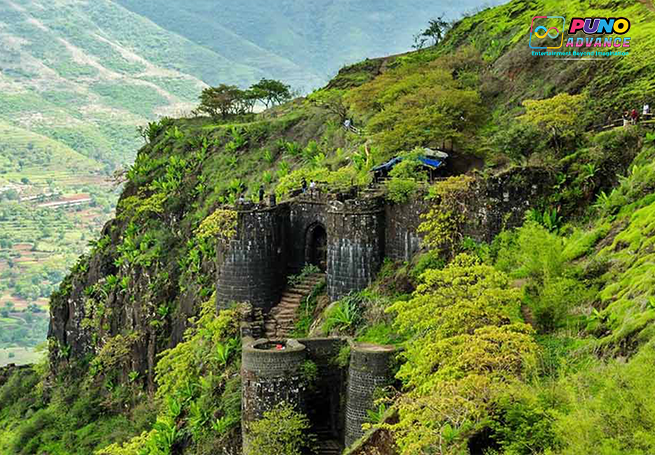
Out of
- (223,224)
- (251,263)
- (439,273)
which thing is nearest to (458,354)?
(439,273)

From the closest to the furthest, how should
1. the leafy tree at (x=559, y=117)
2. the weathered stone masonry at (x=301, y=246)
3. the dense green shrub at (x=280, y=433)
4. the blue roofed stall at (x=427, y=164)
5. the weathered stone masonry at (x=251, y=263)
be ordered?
the dense green shrub at (x=280, y=433), the leafy tree at (x=559, y=117), the weathered stone masonry at (x=301, y=246), the weathered stone masonry at (x=251, y=263), the blue roofed stall at (x=427, y=164)

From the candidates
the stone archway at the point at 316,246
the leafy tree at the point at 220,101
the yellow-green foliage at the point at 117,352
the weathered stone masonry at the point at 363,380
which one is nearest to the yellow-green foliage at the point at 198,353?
the stone archway at the point at 316,246

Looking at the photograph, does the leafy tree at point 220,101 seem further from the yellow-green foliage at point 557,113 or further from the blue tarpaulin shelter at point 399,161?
the yellow-green foliage at point 557,113

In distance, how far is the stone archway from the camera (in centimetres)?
3859

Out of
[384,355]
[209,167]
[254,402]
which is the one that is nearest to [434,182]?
[384,355]

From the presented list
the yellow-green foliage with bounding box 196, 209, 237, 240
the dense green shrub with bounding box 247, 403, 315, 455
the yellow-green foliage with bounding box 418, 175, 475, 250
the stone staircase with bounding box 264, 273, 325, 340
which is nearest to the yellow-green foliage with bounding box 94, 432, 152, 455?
the stone staircase with bounding box 264, 273, 325, 340

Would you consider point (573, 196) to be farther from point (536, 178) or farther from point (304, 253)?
point (304, 253)

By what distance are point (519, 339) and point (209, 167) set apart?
1651 inches

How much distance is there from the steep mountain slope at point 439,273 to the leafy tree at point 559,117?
0.11 metres

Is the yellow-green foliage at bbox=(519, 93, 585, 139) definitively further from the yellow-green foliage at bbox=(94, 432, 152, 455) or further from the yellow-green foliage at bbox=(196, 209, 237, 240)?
the yellow-green foliage at bbox=(94, 432, 152, 455)

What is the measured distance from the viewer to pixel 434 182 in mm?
34781

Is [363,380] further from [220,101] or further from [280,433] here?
[220,101]

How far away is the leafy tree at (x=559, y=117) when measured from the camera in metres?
31.8

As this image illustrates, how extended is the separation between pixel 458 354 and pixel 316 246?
18.8 m
